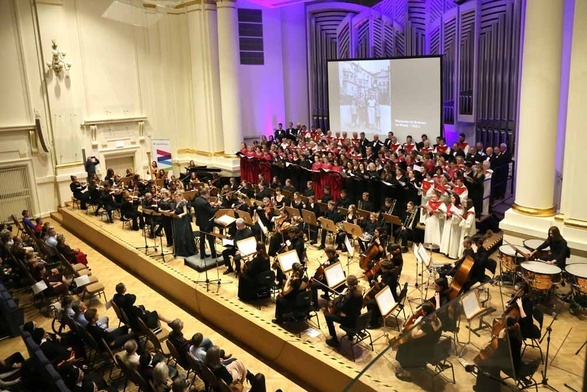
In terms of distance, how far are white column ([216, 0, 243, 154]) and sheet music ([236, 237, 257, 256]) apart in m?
9.57

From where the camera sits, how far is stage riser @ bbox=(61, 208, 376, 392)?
7.82 meters

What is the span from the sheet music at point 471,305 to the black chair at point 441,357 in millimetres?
1147

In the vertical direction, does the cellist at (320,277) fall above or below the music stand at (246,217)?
below

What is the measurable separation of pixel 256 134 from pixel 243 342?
13.1 meters

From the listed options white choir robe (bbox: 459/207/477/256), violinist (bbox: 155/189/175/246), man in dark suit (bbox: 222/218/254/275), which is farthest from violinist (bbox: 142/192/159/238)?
white choir robe (bbox: 459/207/477/256)

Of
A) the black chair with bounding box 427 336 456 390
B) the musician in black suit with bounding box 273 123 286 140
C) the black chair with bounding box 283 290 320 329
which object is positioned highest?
the musician in black suit with bounding box 273 123 286 140

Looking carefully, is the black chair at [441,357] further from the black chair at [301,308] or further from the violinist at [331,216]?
the violinist at [331,216]

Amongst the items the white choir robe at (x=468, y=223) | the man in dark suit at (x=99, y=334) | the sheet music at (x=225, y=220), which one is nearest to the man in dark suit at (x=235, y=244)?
the sheet music at (x=225, y=220)

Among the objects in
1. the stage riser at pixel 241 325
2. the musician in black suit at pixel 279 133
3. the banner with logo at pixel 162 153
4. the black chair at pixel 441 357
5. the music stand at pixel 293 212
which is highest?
the musician in black suit at pixel 279 133

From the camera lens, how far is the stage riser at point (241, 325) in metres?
7.82

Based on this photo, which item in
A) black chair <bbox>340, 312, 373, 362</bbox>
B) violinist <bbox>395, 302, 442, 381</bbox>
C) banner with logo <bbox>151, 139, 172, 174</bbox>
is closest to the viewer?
violinist <bbox>395, 302, 442, 381</bbox>

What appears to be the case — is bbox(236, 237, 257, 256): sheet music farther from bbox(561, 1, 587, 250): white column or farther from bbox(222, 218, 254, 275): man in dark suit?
bbox(561, 1, 587, 250): white column

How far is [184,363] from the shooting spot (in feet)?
24.9

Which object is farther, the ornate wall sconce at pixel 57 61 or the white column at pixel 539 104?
the ornate wall sconce at pixel 57 61
